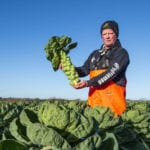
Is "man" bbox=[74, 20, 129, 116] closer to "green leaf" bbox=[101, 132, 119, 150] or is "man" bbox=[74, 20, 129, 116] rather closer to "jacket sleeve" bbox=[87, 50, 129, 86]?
"jacket sleeve" bbox=[87, 50, 129, 86]

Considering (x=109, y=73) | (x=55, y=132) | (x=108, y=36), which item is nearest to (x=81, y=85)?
(x=109, y=73)

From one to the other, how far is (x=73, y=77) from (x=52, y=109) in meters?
4.78

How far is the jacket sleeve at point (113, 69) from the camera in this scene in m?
7.93

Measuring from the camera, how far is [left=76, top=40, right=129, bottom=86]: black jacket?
795cm

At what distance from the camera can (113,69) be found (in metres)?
7.93

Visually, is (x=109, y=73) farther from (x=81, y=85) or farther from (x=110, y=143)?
(x=110, y=143)

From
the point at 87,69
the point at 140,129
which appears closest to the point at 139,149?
the point at 140,129

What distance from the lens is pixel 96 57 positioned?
8359mm

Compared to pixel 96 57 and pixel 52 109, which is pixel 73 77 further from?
pixel 52 109

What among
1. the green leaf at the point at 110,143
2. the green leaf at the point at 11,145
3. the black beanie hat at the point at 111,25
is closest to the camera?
the green leaf at the point at 11,145

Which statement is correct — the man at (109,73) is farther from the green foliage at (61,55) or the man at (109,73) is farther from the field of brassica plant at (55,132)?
the field of brassica plant at (55,132)

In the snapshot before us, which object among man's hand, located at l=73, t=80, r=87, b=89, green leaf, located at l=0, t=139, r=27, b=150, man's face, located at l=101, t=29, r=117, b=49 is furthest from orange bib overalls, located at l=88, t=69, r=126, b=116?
green leaf, located at l=0, t=139, r=27, b=150

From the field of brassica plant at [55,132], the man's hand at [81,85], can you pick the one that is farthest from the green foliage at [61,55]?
the field of brassica plant at [55,132]

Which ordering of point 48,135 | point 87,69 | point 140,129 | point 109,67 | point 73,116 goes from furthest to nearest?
1. point 87,69
2. point 109,67
3. point 140,129
4. point 73,116
5. point 48,135
